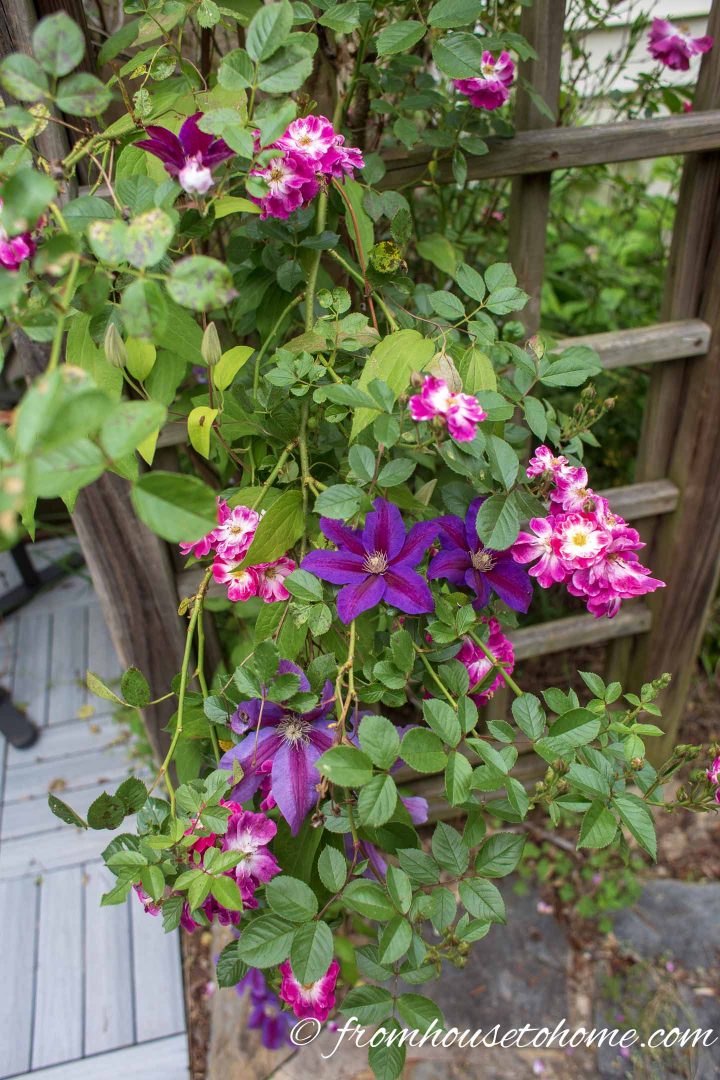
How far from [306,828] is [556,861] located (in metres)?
1.12

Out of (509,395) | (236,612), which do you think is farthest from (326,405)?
(236,612)

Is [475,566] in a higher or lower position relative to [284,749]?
higher

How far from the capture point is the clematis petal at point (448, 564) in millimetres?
748

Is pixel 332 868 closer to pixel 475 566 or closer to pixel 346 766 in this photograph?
pixel 346 766

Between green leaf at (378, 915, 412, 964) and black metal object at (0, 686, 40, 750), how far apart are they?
61.8 inches

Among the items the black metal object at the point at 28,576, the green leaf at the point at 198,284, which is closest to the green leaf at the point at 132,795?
the green leaf at the point at 198,284

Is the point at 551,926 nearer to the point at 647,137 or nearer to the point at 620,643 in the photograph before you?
the point at 620,643

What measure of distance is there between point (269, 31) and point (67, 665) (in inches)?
75.4

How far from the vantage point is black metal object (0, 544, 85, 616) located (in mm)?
2320

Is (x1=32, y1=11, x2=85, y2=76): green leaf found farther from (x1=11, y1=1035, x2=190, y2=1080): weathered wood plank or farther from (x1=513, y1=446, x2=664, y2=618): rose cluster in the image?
(x1=11, y1=1035, x2=190, y2=1080): weathered wood plank

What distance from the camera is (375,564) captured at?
70 centimetres

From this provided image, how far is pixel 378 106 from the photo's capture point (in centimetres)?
94

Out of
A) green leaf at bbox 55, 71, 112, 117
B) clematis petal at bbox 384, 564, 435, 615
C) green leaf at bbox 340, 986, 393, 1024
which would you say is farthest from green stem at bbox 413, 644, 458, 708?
green leaf at bbox 55, 71, 112, 117

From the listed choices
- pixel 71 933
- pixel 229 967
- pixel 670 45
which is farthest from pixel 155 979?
pixel 670 45
